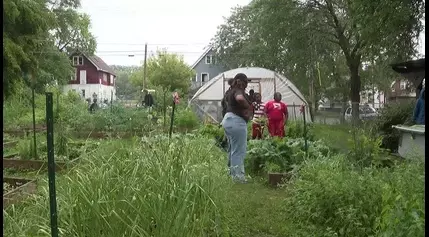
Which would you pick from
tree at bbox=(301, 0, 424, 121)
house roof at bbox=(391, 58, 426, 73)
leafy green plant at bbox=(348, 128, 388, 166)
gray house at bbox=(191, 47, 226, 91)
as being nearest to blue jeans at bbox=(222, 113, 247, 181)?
leafy green plant at bbox=(348, 128, 388, 166)

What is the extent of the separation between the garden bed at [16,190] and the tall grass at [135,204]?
0.61m

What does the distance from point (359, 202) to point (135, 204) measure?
1.84 m

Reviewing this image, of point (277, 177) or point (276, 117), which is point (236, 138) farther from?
point (276, 117)

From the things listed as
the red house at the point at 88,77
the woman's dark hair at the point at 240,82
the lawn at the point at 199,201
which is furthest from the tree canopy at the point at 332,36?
the red house at the point at 88,77

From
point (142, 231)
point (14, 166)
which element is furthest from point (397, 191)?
point (14, 166)

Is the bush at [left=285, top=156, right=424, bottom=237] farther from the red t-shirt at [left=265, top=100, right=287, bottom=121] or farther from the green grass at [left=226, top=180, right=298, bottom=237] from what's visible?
the red t-shirt at [left=265, top=100, right=287, bottom=121]

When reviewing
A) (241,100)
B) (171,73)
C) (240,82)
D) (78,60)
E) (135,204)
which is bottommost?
(135,204)

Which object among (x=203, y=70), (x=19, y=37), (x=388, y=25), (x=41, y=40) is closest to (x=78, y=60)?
(x=203, y=70)

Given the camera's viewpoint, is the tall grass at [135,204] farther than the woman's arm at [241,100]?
Result: No

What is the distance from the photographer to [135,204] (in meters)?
2.84

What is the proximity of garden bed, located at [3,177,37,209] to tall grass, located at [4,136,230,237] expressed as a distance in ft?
2.00

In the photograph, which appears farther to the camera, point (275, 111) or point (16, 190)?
point (275, 111)

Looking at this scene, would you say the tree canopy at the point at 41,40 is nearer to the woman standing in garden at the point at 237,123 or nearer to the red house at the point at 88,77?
the woman standing in garden at the point at 237,123

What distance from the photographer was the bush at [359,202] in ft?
8.27
